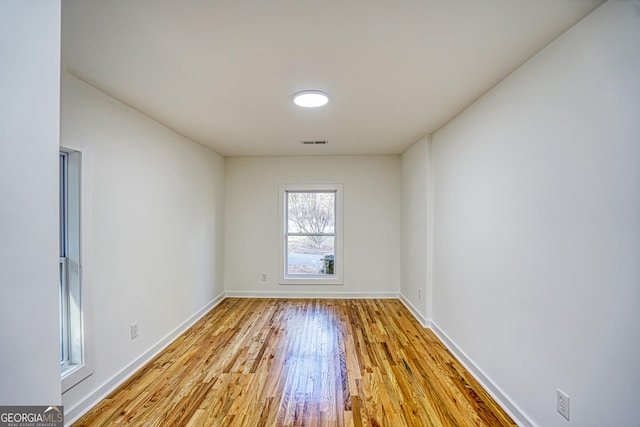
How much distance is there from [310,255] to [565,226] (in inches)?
150

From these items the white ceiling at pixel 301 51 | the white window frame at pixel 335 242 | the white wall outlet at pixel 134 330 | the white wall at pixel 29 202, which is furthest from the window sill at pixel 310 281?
the white wall at pixel 29 202

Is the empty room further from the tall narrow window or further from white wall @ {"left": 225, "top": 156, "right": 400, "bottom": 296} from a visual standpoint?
white wall @ {"left": 225, "top": 156, "right": 400, "bottom": 296}

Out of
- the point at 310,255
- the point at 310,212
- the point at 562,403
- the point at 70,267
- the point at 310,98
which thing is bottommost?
the point at 562,403

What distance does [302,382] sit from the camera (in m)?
2.36

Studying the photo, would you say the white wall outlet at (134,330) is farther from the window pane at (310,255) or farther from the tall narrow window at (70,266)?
the window pane at (310,255)

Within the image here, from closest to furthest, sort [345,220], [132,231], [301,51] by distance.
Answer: [301,51], [132,231], [345,220]

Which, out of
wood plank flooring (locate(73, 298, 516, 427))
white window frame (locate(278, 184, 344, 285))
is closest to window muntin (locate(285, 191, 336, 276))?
white window frame (locate(278, 184, 344, 285))

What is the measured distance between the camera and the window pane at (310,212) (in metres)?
4.92

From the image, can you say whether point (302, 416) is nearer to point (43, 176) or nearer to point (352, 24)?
point (43, 176)

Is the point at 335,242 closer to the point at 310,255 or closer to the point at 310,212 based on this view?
the point at 310,255

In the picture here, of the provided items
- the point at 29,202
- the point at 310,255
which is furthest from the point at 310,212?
the point at 29,202

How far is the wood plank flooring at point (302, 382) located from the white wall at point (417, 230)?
0.45 metres

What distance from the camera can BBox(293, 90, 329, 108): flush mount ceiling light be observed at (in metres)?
2.22

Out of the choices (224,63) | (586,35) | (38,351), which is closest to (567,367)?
(586,35)
